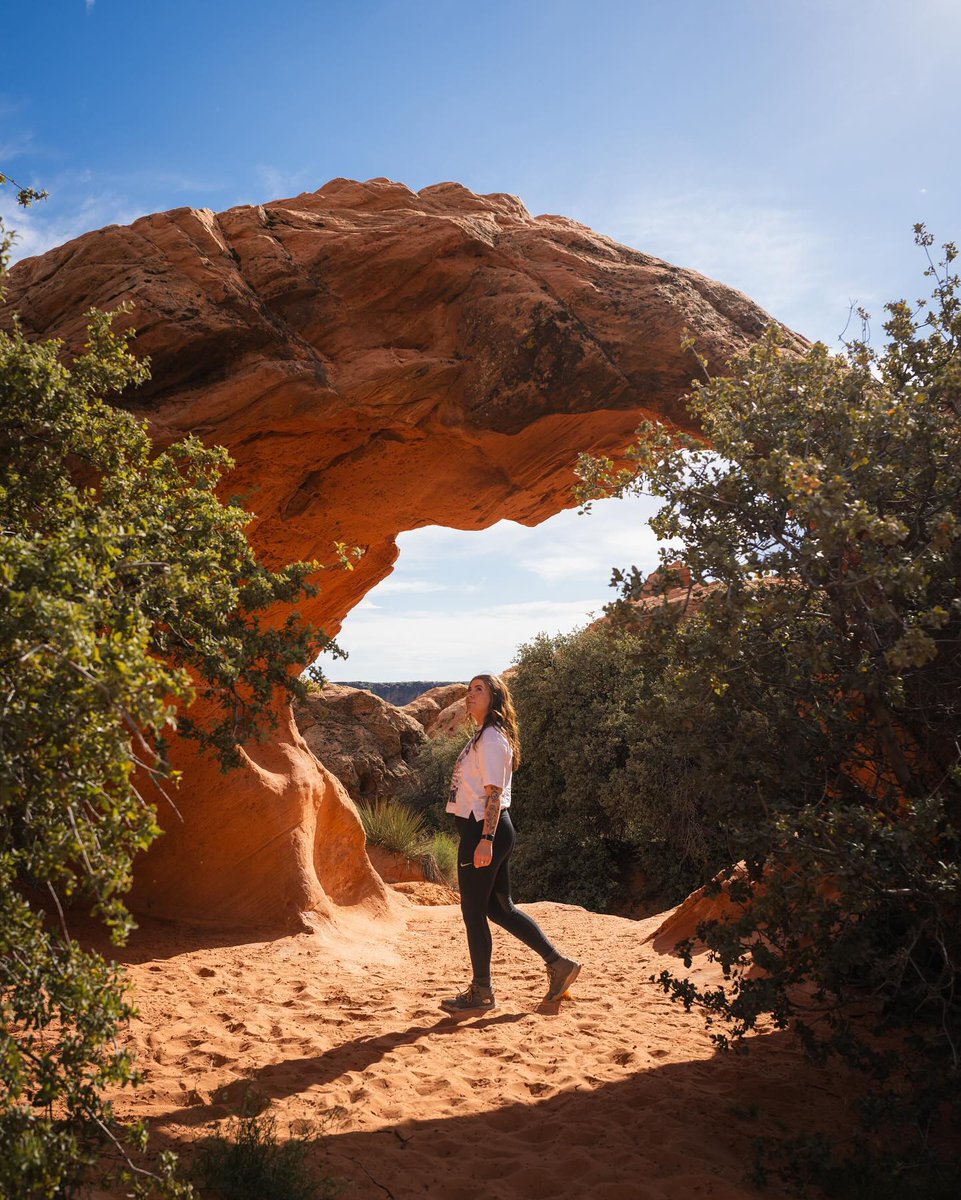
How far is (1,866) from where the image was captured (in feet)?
8.82

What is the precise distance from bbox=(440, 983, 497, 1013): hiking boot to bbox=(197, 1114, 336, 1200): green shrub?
2266 mm

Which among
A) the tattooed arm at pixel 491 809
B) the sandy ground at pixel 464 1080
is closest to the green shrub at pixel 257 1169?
the sandy ground at pixel 464 1080

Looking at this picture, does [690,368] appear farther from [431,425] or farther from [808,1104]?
[808,1104]

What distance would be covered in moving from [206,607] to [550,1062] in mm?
3376

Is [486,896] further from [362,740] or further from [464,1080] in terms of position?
[362,740]

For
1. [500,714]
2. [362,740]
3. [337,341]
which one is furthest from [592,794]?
[500,714]

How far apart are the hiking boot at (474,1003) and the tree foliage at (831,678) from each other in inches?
67.0

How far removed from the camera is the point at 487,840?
5.55 meters

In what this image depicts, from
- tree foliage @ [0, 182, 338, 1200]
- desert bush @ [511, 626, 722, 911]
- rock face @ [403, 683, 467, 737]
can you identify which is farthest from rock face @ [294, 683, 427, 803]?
tree foliage @ [0, 182, 338, 1200]

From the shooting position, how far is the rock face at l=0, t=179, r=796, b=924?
27.5 ft

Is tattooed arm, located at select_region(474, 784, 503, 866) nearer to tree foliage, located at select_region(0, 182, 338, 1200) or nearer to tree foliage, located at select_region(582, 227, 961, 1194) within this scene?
tree foliage, located at select_region(582, 227, 961, 1194)

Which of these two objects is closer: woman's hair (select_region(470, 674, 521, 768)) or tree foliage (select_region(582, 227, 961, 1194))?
tree foliage (select_region(582, 227, 961, 1194))

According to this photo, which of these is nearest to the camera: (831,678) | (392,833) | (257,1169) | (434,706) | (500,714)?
(257,1169)

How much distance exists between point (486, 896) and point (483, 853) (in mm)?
370
